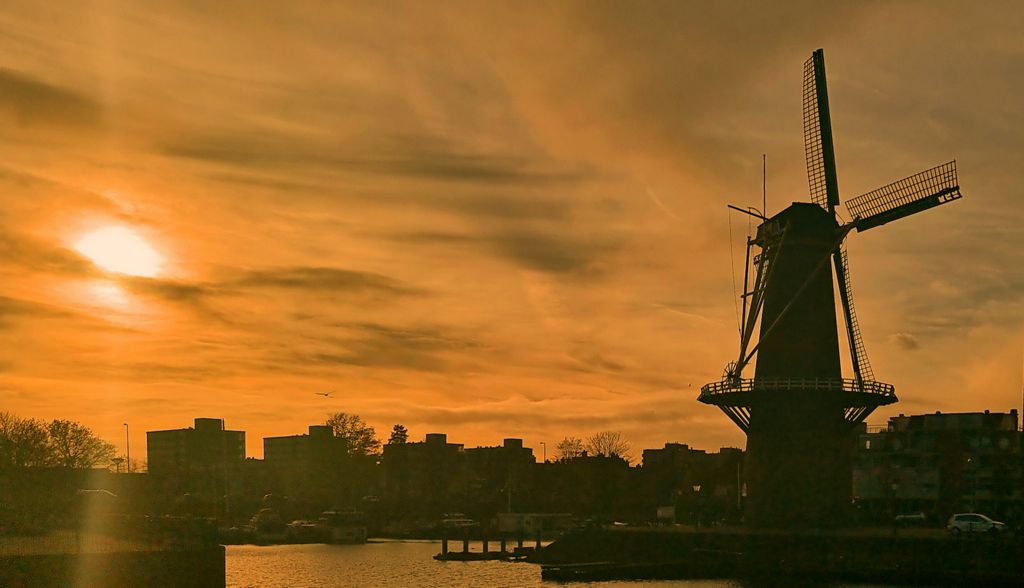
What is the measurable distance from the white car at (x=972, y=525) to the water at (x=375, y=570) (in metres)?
17.3

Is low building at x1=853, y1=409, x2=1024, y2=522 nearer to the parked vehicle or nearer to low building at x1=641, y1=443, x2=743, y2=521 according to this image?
low building at x1=641, y1=443, x2=743, y2=521

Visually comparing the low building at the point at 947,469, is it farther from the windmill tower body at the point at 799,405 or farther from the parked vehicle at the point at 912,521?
the windmill tower body at the point at 799,405

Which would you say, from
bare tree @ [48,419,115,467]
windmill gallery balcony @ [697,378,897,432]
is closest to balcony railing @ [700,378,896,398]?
windmill gallery balcony @ [697,378,897,432]

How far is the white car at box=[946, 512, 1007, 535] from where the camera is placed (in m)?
85.9

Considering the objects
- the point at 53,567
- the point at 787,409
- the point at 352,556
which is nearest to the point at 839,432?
the point at 787,409

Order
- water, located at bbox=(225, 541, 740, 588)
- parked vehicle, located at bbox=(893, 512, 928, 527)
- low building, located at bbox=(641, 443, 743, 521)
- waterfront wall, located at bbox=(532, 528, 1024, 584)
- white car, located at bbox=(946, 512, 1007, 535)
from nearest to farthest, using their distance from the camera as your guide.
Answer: waterfront wall, located at bbox=(532, 528, 1024, 584), white car, located at bbox=(946, 512, 1007, 535), water, located at bbox=(225, 541, 740, 588), parked vehicle, located at bbox=(893, 512, 928, 527), low building, located at bbox=(641, 443, 743, 521)

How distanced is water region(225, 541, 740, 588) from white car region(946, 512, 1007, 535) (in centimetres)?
1726

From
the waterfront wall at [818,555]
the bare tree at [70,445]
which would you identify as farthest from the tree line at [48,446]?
the waterfront wall at [818,555]

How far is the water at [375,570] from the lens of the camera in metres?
98.2

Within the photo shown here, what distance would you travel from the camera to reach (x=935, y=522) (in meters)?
108

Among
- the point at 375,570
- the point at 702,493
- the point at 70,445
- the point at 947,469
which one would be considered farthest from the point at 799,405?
the point at 70,445

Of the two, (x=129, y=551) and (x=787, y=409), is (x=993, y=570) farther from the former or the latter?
(x=129, y=551)

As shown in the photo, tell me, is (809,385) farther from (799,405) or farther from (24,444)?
(24,444)

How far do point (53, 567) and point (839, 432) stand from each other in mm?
59015
